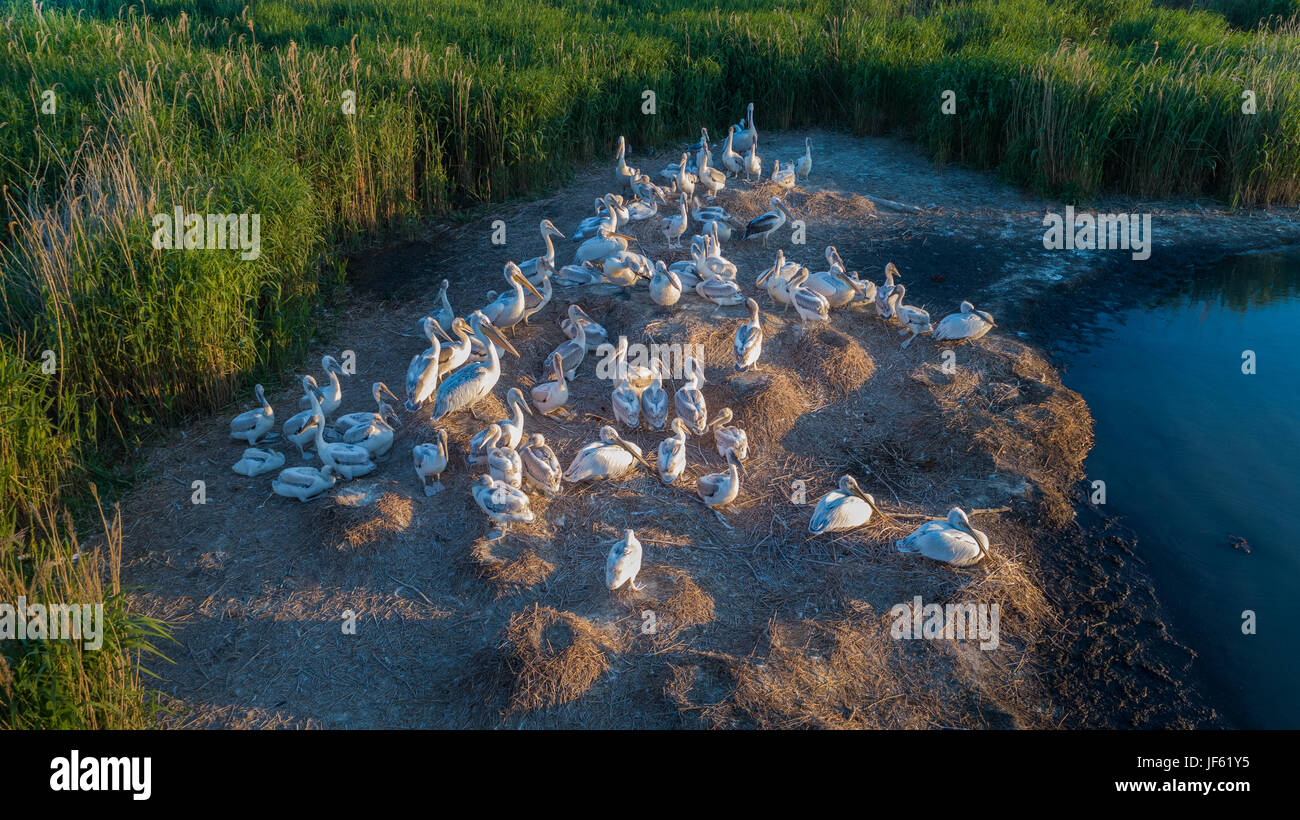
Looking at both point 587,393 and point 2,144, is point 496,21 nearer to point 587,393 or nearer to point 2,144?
point 2,144

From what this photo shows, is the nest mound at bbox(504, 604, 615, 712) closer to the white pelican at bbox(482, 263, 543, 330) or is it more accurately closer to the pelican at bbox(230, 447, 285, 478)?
the pelican at bbox(230, 447, 285, 478)

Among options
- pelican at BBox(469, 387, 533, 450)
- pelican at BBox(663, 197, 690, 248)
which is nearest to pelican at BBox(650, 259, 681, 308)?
pelican at BBox(663, 197, 690, 248)

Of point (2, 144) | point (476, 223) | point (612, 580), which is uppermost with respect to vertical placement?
point (2, 144)

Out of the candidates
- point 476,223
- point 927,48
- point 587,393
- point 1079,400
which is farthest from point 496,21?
point 1079,400

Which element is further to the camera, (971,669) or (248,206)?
(248,206)

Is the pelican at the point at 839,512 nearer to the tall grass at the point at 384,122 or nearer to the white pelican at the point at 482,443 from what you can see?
the white pelican at the point at 482,443

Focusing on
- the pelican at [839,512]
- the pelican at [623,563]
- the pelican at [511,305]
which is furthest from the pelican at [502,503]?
the pelican at [511,305]
